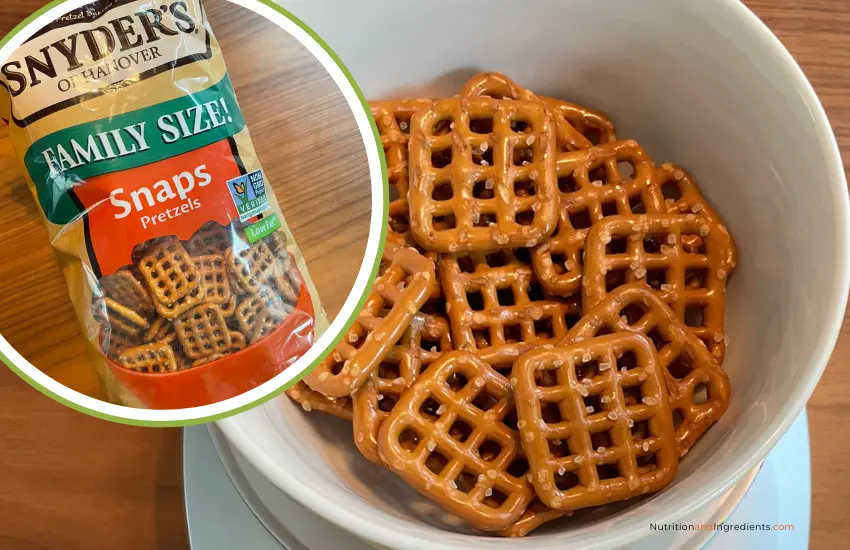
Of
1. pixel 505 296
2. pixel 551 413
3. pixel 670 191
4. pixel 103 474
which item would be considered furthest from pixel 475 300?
pixel 103 474

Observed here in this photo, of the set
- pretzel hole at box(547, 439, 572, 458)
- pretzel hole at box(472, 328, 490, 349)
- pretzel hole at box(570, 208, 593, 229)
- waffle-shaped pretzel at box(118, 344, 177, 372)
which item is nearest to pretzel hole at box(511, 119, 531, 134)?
pretzel hole at box(570, 208, 593, 229)

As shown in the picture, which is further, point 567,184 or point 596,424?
point 567,184

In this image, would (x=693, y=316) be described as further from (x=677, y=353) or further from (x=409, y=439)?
(x=409, y=439)

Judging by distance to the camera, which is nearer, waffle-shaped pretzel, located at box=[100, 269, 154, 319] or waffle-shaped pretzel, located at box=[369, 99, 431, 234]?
waffle-shaped pretzel, located at box=[100, 269, 154, 319]

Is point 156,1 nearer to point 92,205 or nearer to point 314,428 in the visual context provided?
point 92,205

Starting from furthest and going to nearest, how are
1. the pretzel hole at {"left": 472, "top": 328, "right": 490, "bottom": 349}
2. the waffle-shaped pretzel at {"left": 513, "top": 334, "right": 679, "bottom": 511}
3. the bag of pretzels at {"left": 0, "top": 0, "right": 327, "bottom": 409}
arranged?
the pretzel hole at {"left": 472, "top": 328, "right": 490, "bottom": 349}
the waffle-shaped pretzel at {"left": 513, "top": 334, "right": 679, "bottom": 511}
the bag of pretzels at {"left": 0, "top": 0, "right": 327, "bottom": 409}

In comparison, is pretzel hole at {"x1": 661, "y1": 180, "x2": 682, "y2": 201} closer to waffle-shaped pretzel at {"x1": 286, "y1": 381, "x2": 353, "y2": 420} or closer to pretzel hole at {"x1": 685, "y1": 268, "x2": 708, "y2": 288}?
pretzel hole at {"x1": 685, "y1": 268, "x2": 708, "y2": 288}

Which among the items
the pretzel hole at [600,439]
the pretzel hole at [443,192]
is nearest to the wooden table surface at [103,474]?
the pretzel hole at [600,439]
